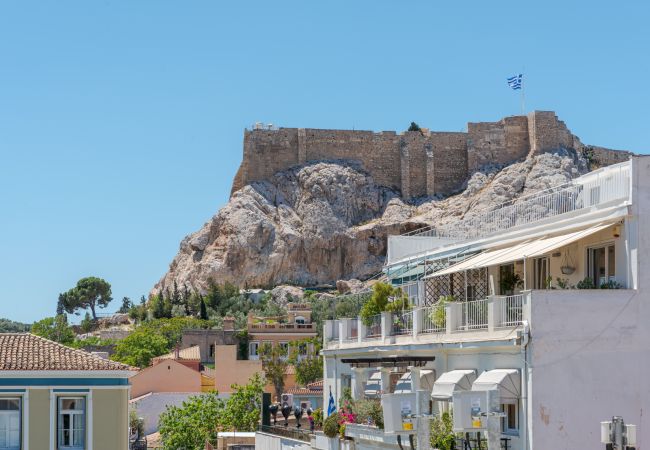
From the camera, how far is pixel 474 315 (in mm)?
27000

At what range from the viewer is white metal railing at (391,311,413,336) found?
31181mm

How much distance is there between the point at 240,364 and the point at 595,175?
5290cm

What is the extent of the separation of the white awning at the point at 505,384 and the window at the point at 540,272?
4420 millimetres

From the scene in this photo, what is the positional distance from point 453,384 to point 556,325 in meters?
2.73

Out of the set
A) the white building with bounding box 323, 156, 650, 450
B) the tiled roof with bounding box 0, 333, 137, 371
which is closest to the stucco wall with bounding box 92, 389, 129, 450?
the tiled roof with bounding box 0, 333, 137, 371

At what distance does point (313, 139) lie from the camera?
134500 millimetres

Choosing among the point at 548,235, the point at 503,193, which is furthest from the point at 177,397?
the point at 503,193

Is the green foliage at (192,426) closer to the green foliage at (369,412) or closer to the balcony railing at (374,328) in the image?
the balcony railing at (374,328)

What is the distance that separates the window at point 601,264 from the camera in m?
25.5

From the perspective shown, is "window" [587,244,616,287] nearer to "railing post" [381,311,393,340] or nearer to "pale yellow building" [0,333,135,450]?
"railing post" [381,311,393,340]

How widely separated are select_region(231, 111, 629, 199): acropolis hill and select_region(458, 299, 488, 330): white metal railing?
105791 mm

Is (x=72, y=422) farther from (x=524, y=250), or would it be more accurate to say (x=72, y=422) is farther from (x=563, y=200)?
(x=563, y=200)

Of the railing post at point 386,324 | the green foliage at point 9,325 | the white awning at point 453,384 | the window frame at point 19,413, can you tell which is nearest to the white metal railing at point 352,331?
the railing post at point 386,324

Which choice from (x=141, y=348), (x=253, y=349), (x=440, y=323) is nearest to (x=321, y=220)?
(x=253, y=349)
